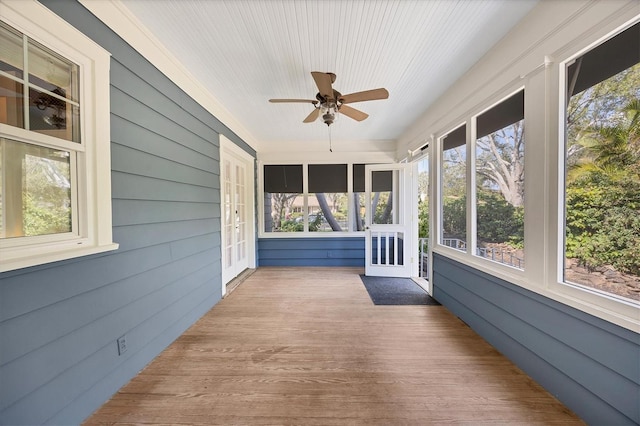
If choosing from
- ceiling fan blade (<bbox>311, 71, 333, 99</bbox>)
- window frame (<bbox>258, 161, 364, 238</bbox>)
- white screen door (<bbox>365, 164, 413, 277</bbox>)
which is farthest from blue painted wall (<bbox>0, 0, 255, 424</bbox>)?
white screen door (<bbox>365, 164, 413, 277</bbox>)

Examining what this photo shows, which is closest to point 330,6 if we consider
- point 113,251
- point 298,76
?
point 298,76

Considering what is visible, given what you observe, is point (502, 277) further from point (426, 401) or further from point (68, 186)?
point (68, 186)

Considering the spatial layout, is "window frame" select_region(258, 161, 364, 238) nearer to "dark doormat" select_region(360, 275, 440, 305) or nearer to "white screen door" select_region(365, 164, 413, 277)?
"white screen door" select_region(365, 164, 413, 277)

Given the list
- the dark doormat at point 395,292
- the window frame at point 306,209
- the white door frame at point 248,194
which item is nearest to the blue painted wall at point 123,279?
the white door frame at point 248,194

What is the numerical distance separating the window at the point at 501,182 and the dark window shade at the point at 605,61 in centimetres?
38

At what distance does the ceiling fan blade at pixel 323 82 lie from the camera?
1.94m

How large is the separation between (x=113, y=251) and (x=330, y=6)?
223cm

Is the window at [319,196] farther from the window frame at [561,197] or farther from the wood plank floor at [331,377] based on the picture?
the window frame at [561,197]

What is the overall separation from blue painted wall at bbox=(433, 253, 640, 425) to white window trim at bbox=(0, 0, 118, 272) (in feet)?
9.49

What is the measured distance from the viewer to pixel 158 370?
70.6 inches

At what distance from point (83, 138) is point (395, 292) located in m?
3.64

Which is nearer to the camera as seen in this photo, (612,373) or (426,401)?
(612,373)

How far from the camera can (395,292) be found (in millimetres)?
3447

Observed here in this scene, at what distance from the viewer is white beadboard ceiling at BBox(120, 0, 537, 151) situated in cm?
162
